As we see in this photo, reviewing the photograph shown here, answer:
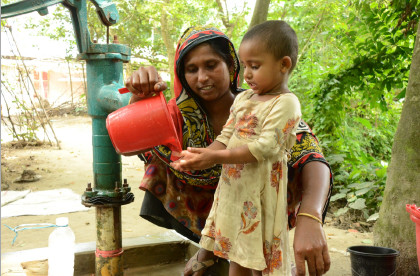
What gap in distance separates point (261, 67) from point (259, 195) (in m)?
0.42

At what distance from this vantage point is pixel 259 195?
48.4 inches

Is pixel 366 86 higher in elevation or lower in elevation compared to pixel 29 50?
lower

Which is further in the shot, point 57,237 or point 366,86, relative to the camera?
point 366,86

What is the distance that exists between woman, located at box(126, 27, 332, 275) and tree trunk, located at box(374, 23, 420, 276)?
0.90 meters

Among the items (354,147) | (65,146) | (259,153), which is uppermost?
(259,153)

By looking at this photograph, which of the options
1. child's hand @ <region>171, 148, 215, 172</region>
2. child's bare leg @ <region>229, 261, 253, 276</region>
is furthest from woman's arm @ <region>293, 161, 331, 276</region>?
child's hand @ <region>171, 148, 215, 172</region>

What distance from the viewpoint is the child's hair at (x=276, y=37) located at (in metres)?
1.17

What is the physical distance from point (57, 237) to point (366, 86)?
322 cm

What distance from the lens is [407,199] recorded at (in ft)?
7.27

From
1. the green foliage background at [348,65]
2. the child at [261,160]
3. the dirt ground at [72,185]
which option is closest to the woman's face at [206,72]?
the child at [261,160]

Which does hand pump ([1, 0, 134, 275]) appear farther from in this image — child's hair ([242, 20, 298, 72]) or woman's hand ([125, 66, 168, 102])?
child's hair ([242, 20, 298, 72])

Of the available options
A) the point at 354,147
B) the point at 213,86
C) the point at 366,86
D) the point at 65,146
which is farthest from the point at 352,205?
the point at 65,146

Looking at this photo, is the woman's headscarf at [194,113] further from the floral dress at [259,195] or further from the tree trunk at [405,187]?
the tree trunk at [405,187]

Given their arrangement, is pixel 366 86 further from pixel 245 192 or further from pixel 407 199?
pixel 245 192
